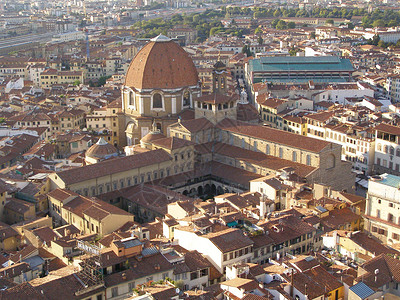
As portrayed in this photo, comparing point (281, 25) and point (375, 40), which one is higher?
point (281, 25)

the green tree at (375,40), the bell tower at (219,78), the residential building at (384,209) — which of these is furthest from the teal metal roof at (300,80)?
the residential building at (384,209)

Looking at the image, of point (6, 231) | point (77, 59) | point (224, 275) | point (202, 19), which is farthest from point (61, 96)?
point (202, 19)

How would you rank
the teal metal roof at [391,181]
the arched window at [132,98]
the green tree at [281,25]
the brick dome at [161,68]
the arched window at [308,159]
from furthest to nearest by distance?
the green tree at [281,25] < the arched window at [132,98] < the brick dome at [161,68] < the arched window at [308,159] < the teal metal roof at [391,181]

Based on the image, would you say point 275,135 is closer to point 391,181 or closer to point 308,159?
point 308,159

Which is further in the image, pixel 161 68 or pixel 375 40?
pixel 375 40

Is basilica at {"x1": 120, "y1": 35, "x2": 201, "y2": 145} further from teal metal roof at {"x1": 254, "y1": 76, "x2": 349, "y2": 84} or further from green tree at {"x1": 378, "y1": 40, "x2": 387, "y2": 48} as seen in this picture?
green tree at {"x1": 378, "y1": 40, "x2": 387, "y2": 48}

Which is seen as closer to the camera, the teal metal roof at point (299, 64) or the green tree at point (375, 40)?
the teal metal roof at point (299, 64)

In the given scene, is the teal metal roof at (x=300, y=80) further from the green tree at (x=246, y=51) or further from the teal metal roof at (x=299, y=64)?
the green tree at (x=246, y=51)

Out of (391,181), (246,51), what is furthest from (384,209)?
(246,51)
